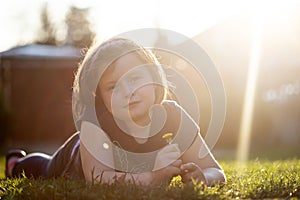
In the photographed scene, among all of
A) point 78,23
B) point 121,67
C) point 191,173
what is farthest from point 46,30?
point 191,173

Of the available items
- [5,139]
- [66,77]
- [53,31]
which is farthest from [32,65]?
[53,31]

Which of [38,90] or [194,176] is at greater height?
[194,176]

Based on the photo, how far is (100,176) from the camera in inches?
149

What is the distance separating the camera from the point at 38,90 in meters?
22.8

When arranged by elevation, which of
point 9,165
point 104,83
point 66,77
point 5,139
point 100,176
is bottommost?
point 5,139

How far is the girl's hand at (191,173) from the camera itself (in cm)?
354

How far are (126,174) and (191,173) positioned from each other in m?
0.39

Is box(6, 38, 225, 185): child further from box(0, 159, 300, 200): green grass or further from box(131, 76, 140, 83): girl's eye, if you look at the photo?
box(0, 159, 300, 200): green grass

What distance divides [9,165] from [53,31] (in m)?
41.6

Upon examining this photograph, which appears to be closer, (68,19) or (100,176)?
(100,176)

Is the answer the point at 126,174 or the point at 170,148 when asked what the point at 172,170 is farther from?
the point at 126,174

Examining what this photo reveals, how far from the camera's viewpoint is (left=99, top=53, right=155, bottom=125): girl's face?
4020 millimetres

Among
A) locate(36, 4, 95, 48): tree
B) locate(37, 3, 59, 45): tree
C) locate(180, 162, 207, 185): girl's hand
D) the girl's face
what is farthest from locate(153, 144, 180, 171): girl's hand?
locate(37, 3, 59, 45): tree

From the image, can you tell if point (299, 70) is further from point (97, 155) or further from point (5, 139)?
point (97, 155)
